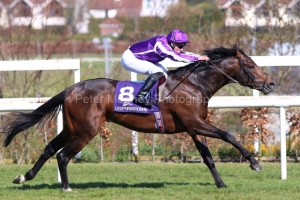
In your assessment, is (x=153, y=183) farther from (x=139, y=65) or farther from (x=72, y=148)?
(x=139, y=65)

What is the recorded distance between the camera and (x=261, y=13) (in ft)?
45.7

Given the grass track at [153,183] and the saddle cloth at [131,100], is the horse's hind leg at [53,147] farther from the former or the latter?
the saddle cloth at [131,100]

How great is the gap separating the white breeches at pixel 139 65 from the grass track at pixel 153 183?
133 centimetres

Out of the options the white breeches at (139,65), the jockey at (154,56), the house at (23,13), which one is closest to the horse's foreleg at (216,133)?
the jockey at (154,56)

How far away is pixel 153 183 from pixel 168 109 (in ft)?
3.21

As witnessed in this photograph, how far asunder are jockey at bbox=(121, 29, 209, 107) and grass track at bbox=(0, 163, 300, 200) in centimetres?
106

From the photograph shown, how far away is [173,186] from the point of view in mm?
7891

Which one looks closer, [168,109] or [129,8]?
[168,109]

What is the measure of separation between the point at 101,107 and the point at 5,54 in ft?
17.0

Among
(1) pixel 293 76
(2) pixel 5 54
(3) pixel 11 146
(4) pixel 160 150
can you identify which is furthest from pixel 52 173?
(1) pixel 293 76

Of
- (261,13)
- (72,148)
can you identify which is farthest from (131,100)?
(261,13)

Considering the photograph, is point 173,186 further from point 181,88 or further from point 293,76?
point 293,76

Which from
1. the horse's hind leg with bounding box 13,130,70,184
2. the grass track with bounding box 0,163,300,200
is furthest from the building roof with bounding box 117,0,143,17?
the horse's hind leg with bounding box 13,130,70,184

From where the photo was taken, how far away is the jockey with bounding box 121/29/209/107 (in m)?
7.69
